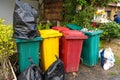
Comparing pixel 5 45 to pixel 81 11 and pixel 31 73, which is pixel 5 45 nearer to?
pixel 31 73

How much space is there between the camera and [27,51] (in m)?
4.70

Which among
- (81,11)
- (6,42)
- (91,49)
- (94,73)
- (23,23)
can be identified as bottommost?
(94,73)

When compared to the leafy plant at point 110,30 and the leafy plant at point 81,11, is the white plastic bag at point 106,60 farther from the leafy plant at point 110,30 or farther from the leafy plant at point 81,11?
the leafy plant at point 110,30

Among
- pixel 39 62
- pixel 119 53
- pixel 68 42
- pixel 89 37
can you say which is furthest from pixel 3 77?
pixel 119 53

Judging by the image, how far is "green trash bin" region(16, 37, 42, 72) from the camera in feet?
15.1

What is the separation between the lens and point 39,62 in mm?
5230

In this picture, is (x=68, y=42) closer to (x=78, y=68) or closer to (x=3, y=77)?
(x=78, y=68)

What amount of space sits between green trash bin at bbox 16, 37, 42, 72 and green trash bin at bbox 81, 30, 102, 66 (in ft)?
4.87

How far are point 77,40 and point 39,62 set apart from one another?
43.7 inches

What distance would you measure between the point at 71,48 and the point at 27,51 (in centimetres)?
111

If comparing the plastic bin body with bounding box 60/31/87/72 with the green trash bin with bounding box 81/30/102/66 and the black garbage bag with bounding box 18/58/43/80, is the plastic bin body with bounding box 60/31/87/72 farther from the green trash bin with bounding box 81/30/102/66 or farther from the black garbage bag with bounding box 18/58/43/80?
the black garbage bag with bounding box 18/58/43/80

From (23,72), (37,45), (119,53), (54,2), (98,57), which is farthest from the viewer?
(54,2)

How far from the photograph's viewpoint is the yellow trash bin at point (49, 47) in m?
4.88

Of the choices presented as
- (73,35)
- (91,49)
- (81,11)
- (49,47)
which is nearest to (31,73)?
(49,47)
